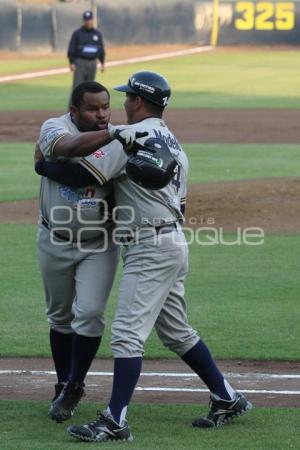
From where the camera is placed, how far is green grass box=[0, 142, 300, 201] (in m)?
14.5

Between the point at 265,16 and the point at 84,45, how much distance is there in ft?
57.6

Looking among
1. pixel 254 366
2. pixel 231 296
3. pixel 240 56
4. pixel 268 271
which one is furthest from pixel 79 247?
pixel 240 56

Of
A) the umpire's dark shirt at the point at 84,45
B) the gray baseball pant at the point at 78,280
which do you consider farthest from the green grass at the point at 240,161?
the gray baseball pant at the point at 78,280

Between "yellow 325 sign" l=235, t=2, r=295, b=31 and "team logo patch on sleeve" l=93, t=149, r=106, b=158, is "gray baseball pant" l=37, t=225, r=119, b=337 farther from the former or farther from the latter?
"yellow 325 sign" l=235, t=2, r=295, b=31

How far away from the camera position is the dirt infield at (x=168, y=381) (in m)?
6.14

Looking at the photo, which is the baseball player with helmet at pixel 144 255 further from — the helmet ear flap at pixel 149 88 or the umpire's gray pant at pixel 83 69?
the umpire's gray pant at pixel 83 69

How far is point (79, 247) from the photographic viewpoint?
563 centimetres

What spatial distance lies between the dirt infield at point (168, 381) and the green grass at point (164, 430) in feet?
0.77

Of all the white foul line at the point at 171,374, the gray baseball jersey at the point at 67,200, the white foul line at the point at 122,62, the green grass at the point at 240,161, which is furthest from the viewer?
the white foul line at the point at 122,62

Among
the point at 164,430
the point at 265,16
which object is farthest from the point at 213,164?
the point at 265,16

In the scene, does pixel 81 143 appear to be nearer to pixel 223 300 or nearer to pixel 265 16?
pixel 223 300

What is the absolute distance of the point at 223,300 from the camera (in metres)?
8.76

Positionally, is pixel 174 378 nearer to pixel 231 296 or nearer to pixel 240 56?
pixel 231 296

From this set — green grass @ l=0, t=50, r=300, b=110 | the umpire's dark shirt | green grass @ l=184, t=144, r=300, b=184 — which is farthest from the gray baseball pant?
the umpire's dark shirt
